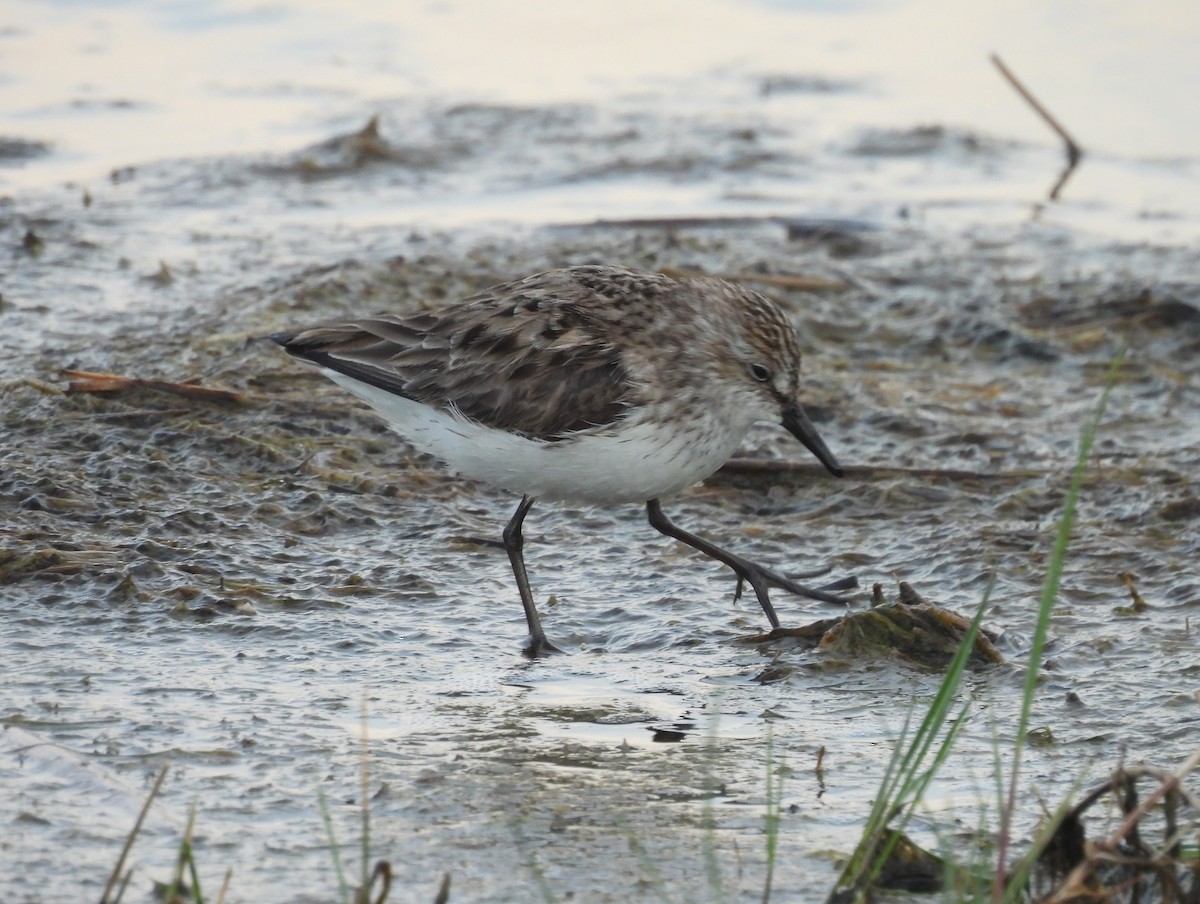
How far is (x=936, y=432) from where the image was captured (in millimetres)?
7859

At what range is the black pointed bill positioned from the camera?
6277mm

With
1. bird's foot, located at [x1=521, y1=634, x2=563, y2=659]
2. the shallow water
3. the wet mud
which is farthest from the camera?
bird's foot, located at [x1=521, y1=634, x2=563, y2=659]

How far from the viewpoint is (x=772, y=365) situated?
20.3 ft

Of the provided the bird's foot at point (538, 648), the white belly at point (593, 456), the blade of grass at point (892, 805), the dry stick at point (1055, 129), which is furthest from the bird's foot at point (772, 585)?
the dry stick at point (1055, 129)

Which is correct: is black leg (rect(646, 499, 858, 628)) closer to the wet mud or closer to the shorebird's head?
the wet mud

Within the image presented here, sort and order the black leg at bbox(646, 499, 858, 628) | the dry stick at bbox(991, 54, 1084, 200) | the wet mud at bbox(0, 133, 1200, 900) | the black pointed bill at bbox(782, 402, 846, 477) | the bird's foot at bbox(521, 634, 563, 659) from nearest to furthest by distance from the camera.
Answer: the wet mud at bbox(0, 133, 1200, 900), the bird's foot at bbox(521, 634, 563, 659), the black leg at bbox(646, 499, 858, 628), the black pointed bill at bbox(782, 402, 846, 477), the dry stick at bbox(991, 54, 1084, 200)

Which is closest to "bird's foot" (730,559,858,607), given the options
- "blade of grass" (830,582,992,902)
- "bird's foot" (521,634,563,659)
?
"bird's foot" (521,634,563,659)

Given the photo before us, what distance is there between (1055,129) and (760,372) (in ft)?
22.8

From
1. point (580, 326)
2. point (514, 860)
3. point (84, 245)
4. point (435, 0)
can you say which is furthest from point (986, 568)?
point (435, 0)

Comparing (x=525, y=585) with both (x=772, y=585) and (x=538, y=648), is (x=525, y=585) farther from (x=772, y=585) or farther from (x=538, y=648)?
(x=772, y=585)

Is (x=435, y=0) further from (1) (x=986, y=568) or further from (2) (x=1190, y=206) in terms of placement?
(1) (x=986, y=568)

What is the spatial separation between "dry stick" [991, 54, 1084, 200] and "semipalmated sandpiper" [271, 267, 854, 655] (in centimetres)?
635

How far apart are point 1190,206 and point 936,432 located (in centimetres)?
461

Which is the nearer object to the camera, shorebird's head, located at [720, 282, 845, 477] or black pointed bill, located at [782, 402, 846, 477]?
shorebird's head, located at [720, 282, 845, 477]
